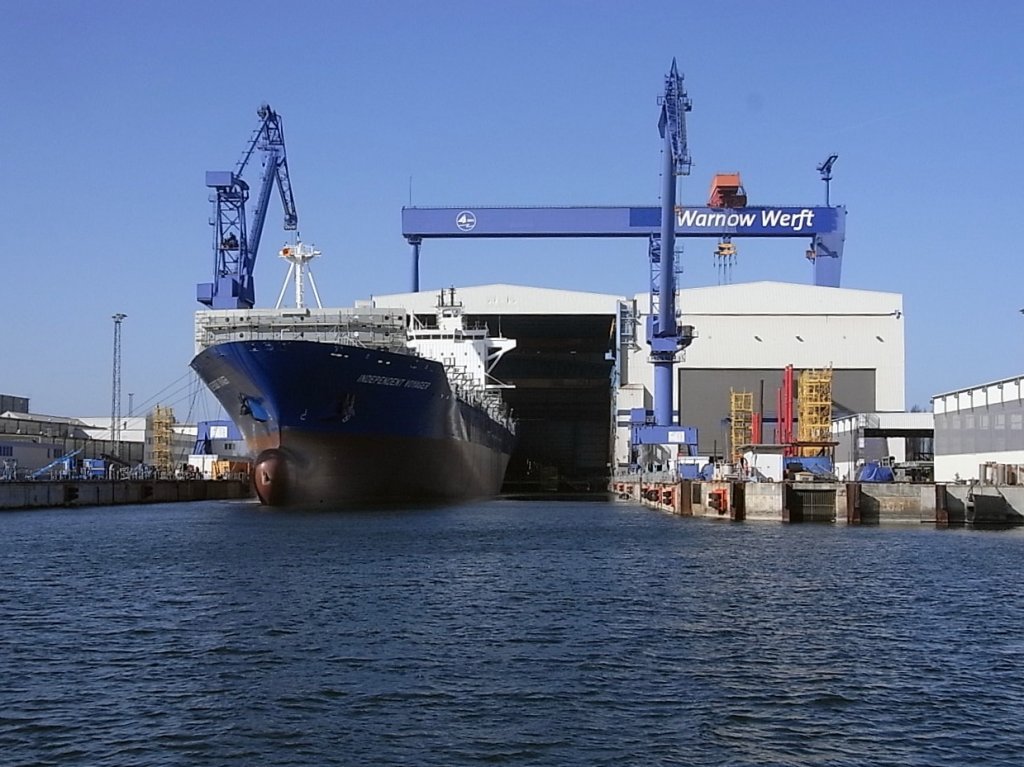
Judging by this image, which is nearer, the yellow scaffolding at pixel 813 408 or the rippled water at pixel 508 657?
the rippled water at pixel 508 657

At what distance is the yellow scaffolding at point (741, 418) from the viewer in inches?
2452

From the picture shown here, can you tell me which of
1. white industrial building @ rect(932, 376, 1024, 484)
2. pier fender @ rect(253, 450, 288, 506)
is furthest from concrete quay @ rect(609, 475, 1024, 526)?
pier fender @ rect(253, 450, 288, 506)

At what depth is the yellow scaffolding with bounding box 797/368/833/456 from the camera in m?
56.2

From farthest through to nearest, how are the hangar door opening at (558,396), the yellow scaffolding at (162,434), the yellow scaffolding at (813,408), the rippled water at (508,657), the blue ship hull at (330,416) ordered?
the hangar door opening at (558,396), the yellow scaffolding at (162,434), the yellow scaffolding at (813,408), the blue ship hull at (330,416), the rippled water at (508,657)

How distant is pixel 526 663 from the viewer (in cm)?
1392

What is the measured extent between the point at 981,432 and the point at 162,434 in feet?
166

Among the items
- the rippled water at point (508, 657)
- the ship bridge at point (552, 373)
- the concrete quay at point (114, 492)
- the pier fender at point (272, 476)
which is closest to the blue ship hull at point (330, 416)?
the pier fender at point (272, 476)

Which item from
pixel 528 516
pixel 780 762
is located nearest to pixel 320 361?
pixel 528 516

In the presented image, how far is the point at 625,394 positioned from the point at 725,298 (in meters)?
7.97

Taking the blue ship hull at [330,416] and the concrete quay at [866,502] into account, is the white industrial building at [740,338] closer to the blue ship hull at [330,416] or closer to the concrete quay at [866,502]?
the blue ship hull at [330,416]

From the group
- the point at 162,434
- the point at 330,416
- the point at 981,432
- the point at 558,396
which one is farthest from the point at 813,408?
the point at 162,434

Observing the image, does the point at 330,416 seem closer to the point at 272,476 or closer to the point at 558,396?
the point at 272,476

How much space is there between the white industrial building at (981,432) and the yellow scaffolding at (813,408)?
409 inches

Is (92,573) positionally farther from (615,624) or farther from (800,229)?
(800,229)
